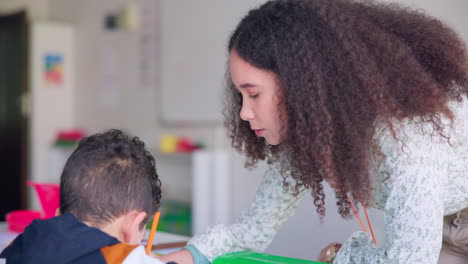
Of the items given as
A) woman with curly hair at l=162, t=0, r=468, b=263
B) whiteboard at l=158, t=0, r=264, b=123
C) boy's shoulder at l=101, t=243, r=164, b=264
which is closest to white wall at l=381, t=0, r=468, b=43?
woman with curly hair at l=162, t=0, r=468, b=263

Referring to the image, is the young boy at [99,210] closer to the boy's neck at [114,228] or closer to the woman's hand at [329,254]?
the boy's neck at [114,228]

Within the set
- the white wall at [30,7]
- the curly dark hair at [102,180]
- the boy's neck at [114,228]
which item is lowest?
the boy's neck at [114,228]

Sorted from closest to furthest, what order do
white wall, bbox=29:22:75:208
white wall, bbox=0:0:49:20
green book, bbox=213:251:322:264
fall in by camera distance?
green book, bbox=213:251:322:264
white wall, bbox=29:22:75:208
white wall, bbox=0:0:49:20

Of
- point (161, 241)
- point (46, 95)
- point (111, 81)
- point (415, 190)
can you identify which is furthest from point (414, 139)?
point (46, 95)

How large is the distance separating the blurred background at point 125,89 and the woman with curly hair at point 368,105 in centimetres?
186

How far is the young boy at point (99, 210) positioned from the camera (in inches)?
38.0

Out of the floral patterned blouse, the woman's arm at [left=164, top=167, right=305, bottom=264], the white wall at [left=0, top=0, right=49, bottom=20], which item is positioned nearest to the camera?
the floral patterned blouse

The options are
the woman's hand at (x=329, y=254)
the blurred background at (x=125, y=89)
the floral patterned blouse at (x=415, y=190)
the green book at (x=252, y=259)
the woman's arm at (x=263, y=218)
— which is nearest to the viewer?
the floral patterned blouse at (x=415, y=190)

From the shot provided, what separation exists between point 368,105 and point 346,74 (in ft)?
0.23

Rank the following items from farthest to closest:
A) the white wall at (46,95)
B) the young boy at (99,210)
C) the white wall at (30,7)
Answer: the white wall at (30,7) < the white wall at (46,95) < the young boy at (99,210)

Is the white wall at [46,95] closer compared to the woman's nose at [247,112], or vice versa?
the woman's nose at [247,112]

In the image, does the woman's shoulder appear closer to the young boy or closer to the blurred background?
the young boy

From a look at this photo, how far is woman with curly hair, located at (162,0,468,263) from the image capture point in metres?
1.09

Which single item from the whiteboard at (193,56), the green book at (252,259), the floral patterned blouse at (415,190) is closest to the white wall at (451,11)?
the floral patterned blouse at (415,190)
